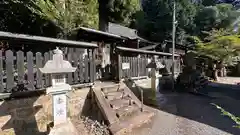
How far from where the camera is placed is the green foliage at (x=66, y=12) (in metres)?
7.33

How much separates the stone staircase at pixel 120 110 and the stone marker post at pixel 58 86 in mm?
1367

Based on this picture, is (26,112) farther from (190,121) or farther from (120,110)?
(190,121)

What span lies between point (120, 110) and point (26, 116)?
2.58 meters

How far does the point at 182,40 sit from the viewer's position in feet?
76.7

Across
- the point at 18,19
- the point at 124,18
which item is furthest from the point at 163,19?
the point at 18,19

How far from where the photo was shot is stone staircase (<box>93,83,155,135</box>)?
4.95m

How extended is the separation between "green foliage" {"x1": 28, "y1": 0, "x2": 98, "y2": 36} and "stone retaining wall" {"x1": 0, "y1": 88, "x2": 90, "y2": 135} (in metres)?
4.41

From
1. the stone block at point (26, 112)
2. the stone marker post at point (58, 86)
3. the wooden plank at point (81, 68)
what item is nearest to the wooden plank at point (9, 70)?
the stone block at point (26, 112)

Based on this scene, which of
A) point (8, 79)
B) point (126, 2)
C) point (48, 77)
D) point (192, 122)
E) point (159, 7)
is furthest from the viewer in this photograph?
point (159, 7)

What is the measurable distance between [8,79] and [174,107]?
6.17 meters

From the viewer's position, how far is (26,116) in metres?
4.03

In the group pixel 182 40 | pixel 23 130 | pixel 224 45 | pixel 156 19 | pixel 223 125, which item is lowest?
pixel 223 125

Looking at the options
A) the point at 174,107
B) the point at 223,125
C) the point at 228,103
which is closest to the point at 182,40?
the point at 228,103

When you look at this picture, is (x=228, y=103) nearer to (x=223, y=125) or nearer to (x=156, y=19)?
(x=223, y=125)
